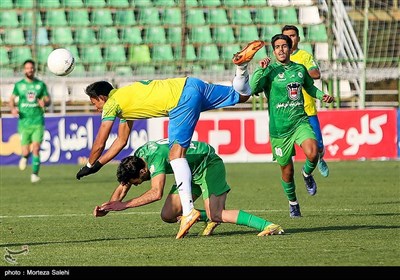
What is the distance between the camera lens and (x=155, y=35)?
31297 mm

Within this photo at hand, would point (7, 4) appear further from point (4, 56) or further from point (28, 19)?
point (4, 56)

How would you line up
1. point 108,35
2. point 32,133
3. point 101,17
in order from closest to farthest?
point 32,133 < point 108,35 < point 101,17

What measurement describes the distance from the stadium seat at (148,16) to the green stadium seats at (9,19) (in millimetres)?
3822

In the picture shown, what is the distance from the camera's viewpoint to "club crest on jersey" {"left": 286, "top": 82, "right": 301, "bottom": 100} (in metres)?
12.8

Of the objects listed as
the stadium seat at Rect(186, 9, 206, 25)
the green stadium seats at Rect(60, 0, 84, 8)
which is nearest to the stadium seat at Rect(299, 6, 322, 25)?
the stadium seat at Rect(186, 9, 206, 25)

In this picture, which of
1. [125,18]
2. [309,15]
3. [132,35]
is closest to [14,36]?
[125,18]

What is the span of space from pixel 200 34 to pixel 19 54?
18.0 feet

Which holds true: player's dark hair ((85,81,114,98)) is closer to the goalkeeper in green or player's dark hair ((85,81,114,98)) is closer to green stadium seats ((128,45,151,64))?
the goalkeeper in green

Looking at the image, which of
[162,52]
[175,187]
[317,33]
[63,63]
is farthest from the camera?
[162,52]

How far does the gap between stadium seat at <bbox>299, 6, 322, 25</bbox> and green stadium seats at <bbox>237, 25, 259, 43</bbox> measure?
1403mm

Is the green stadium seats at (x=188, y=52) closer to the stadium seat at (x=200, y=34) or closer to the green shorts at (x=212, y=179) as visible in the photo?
the stadium seat at (x=200, y=34)

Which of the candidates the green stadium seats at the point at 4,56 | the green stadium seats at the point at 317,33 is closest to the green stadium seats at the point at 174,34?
the green stadium seats at the point at 317,33

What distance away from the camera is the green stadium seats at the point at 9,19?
31891 millimetres
